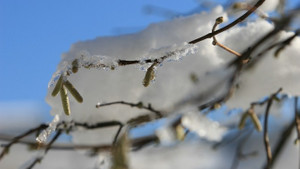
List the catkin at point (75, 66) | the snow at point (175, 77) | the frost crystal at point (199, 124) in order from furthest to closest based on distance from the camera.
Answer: the frost crystal at point (199, 124), the snow at point (175, 77), the catkin at point (75, 66)

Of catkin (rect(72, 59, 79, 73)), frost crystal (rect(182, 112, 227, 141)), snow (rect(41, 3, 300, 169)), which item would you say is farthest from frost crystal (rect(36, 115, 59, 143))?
frost crystal (rect(182, 112, 227, 141))

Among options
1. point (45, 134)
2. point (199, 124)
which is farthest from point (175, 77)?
point (45, 134)

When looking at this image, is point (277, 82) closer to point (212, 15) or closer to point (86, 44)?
point (212, 15)

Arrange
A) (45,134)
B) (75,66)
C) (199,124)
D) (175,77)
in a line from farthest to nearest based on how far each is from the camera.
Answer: (199,124)
(175,77)
(45,134)
(75,66)

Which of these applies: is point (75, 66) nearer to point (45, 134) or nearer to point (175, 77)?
point (45, 134)

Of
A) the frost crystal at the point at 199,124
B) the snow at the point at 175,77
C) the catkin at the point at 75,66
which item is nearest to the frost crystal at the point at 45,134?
the snow at the point at 175,77

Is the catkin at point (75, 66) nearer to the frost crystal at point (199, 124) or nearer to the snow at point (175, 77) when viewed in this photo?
the snow at point (175, 77)

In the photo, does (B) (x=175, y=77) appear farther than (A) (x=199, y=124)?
No

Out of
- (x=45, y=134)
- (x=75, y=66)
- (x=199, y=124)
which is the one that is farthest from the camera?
(x=199, y=124)
